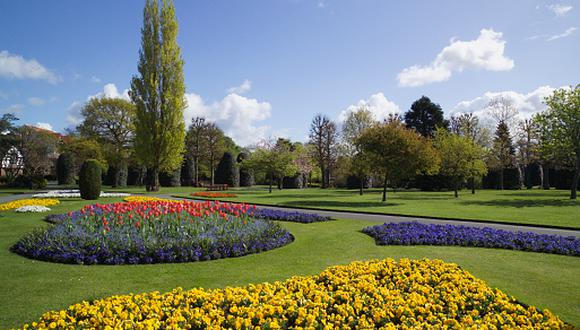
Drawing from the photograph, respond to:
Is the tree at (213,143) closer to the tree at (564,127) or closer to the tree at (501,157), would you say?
the tree at (501,157)

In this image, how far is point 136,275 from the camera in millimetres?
7168

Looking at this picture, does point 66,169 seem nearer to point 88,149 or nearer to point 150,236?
point 88,149

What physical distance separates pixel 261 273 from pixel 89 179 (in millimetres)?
20819

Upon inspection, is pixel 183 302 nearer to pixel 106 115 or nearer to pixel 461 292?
pixel 461 292

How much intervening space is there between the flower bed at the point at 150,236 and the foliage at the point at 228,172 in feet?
127

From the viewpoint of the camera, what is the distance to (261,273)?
7367 millimetres

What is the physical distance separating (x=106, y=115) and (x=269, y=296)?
48386 millimetres

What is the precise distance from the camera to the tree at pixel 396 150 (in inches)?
979

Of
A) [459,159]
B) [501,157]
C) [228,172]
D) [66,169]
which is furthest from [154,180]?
[501,157]

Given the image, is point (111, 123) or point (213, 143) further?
point (213, 143)

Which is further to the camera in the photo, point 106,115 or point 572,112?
point 106,115

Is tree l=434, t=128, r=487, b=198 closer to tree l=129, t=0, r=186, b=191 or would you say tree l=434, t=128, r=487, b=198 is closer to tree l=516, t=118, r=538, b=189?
tree l=516, t=118, r=538, b=189

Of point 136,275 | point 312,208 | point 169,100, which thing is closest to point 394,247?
point 136,275

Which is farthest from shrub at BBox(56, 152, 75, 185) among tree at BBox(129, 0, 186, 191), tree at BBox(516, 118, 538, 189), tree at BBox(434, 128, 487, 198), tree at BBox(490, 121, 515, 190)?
tree at BBox(516, 118, 538, 189)
